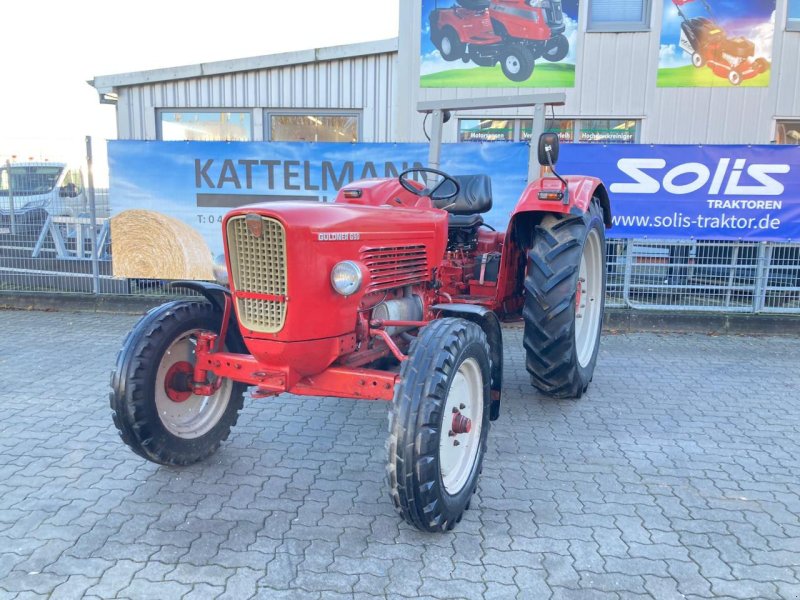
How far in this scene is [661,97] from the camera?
9000mm

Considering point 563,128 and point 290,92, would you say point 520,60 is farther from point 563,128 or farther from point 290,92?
point 290,92

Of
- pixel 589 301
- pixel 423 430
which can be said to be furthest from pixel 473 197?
pixel 423 430

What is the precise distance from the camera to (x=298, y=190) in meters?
7.43

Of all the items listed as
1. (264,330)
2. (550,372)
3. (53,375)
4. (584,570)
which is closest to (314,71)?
(53,375)

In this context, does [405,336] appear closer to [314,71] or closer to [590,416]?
[590,416]

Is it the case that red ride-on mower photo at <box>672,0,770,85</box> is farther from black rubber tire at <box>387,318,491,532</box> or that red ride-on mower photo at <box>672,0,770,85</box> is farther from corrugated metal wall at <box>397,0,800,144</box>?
black rubber tire at <box>387,318,491,532</box>

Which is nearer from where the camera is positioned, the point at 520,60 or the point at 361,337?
the point at 361,337

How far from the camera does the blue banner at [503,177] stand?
667cm

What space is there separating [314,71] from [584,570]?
27.8 feet

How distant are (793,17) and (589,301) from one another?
6.49 metres

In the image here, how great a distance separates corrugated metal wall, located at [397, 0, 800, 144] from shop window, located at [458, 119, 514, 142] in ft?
1.70

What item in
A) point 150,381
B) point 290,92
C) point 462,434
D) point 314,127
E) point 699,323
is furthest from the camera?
point 314,127

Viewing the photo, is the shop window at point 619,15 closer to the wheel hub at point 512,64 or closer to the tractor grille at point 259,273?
the wheel hub at point 512,64

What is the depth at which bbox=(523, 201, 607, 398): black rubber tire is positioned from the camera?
4133 millimetres
